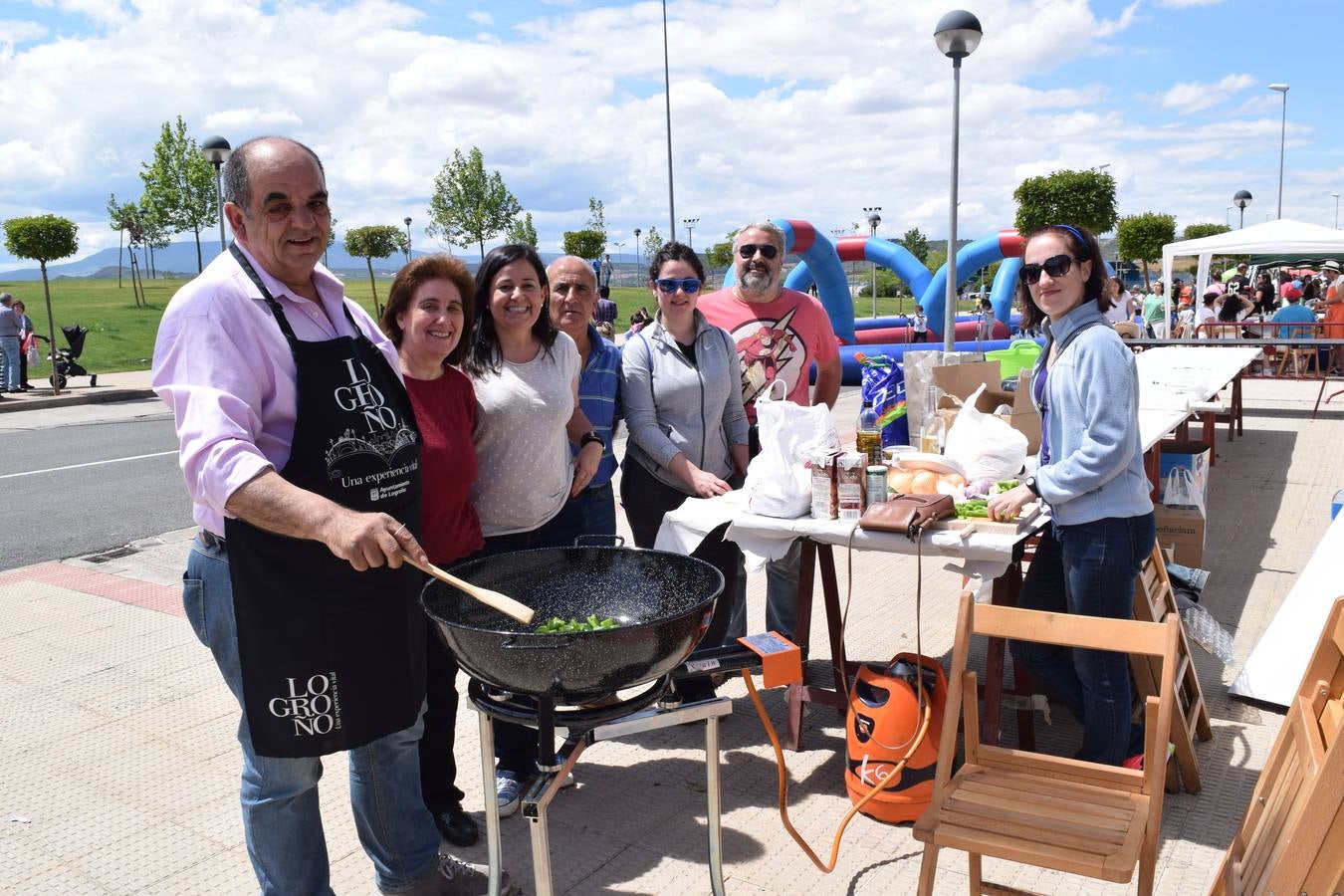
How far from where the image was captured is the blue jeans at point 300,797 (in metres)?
2.20

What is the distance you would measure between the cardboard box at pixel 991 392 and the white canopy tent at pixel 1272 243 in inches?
559

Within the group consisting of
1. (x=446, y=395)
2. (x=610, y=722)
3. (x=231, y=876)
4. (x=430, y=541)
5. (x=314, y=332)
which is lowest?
(x=231, y=876)

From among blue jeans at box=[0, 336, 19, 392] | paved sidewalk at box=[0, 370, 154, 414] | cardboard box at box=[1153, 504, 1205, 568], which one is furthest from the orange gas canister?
blue jeans at box=[0, 336, 19, 392]

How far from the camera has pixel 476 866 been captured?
9.39 ft

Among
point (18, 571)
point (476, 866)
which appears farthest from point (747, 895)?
point (18, 571)

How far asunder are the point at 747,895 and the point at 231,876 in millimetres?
1492

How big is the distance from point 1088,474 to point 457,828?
6.97ft

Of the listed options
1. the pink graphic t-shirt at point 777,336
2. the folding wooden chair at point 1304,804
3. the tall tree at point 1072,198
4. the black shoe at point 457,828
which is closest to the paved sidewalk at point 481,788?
the black shoe at point 457,828

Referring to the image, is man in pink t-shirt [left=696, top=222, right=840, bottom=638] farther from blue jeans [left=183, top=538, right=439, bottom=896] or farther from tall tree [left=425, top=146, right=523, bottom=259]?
tall tree [left=425, top=146, right=523, bottom=259]

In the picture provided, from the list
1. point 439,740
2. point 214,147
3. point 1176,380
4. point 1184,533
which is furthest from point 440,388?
point 214,147

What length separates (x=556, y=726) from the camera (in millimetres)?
2074

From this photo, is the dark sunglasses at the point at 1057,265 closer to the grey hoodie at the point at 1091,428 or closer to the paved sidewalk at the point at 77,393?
the grey hoodie at the point at 1091,428

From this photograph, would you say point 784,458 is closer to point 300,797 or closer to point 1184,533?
point 300,797

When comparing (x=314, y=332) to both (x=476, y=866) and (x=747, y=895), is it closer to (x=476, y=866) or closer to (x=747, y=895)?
(x=476, y=866)
